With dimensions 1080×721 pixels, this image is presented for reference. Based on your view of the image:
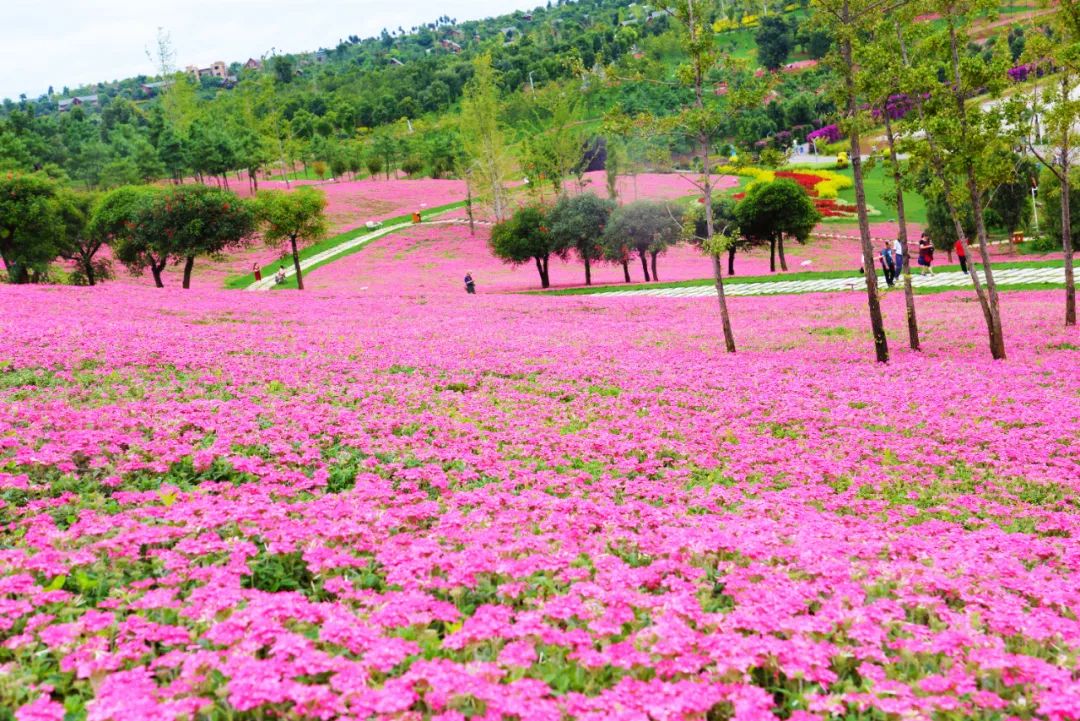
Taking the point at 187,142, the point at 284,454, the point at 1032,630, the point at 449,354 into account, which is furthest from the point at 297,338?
the point at 187,142

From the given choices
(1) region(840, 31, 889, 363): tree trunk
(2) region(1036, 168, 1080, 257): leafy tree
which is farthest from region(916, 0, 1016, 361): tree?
(2) region(1036, 168, 1080, 257): leafy tree

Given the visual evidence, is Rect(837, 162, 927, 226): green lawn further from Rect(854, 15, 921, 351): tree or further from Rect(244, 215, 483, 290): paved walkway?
Rect(854, 15, 921, 351): tree

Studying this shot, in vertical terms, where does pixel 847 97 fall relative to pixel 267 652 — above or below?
above

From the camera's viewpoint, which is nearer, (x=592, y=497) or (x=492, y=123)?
(x=592, y=497)

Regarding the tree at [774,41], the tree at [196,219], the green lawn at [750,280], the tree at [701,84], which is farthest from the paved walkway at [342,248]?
the tree at [774,41]

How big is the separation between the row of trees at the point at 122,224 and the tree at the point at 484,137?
106 ft

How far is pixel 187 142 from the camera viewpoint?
101688mm

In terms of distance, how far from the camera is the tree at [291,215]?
59438mm

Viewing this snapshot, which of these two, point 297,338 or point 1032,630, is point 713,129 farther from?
point 1032,630

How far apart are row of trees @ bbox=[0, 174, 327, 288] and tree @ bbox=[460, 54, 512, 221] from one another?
106ft

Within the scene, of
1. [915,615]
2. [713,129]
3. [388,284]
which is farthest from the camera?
[388,284]

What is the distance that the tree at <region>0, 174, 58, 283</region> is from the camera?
49.4m

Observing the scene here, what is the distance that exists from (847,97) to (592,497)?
48.8 feet

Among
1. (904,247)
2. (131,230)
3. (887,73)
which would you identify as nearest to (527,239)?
(131,230)
